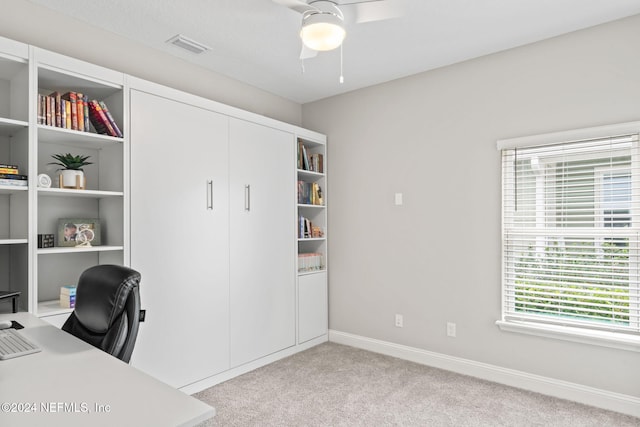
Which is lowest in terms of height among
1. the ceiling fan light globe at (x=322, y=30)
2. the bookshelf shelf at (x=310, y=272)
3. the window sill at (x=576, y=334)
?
the window sill at (x=576, y=334)

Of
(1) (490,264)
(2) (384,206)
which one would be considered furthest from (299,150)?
(1) (490,264)

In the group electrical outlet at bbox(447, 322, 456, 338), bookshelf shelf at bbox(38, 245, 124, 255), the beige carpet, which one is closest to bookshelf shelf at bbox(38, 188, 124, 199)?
bookshelf shelf at bbox(38, 245, 124, 255)

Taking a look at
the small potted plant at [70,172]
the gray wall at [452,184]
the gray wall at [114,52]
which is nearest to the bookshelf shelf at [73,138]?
the small potted plant at [70,172]

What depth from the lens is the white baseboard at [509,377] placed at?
2566mm

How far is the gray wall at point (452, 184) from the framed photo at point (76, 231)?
225cm

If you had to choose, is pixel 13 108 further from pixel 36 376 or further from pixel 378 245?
pixel 378 245

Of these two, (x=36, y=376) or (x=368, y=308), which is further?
(x=368, y=308)

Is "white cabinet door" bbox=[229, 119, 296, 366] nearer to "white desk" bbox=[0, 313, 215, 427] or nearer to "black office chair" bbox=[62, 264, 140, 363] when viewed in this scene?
"black office chair" bbox=[62, 264, 140, 363]

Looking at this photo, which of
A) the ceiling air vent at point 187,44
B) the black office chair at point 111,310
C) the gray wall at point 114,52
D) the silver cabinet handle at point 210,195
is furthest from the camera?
the silver cabinet handle at point 210,195

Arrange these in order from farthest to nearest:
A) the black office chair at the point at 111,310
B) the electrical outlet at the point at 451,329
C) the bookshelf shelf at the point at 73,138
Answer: the electrical outlet at the point at 451,329, the bookshelf shelf at the point at 73,138, the black office chair at the point at 111,310

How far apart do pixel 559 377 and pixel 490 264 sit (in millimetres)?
891

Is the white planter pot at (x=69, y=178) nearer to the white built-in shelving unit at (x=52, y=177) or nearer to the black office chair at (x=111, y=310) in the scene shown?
the white built-in shelving unit at (x=52, y=177)

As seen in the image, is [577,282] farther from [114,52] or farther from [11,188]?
[114,52]

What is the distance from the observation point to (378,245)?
3.75m
